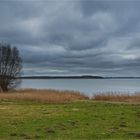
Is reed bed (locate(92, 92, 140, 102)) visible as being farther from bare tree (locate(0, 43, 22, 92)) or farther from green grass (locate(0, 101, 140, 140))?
bare tree (locate(0, 43, 22, 92))

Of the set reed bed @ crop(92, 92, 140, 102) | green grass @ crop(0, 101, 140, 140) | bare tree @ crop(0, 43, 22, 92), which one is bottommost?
green grass @ crop(0, 101, 140, 140)

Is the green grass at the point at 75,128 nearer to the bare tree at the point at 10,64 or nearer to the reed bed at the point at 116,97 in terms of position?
the reed bed at the point at 116,97

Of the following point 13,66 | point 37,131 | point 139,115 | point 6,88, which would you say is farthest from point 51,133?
point 13,66

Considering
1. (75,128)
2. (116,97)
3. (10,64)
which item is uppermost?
(10,64)

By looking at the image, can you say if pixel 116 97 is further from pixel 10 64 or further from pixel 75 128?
pixel 10 64

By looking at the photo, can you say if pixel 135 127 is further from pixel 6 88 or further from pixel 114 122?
pixel 6 88

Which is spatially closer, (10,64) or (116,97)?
(116,97)

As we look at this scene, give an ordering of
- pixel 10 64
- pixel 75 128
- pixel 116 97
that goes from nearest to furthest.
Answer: pixel 75 128 < pixel 116 97 < pixel 10 64

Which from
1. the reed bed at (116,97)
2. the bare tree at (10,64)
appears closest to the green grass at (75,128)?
A: the reed bed at (116,97)

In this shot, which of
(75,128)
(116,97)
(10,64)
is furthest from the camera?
(10,64)

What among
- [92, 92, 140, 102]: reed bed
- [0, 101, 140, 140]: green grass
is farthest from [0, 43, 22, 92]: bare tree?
[0, 101, 140, 140]: green grass

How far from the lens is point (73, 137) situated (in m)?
13.5

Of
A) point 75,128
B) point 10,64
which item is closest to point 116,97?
point 75,128

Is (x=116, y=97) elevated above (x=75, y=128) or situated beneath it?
elevated above
